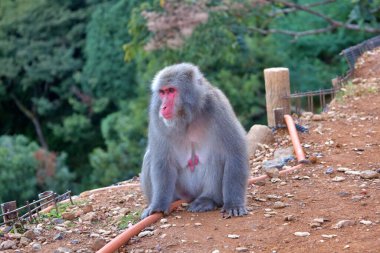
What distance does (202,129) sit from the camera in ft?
16.4

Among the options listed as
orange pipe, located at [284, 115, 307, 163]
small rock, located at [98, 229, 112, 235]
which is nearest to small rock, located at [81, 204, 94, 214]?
small rock, located at [98, 229, 112, 235]

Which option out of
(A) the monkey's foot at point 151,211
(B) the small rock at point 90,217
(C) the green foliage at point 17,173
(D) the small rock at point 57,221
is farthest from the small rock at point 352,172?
(C) the green foliage at point 17,173

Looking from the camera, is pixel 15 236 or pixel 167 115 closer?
pixel 167 115

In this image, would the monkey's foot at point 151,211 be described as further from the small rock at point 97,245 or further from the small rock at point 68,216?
the small rock at point 68,216

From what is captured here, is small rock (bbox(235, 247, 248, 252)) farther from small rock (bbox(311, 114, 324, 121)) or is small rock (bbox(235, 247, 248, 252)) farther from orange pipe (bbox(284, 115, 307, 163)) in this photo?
small rock (bbox(311, 114, 324, 121))

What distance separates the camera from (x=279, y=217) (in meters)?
4.74

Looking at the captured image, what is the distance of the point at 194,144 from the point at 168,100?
1.48 ft

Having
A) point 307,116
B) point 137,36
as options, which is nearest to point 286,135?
point 307,116

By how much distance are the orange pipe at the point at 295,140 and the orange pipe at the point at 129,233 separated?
1431 mm

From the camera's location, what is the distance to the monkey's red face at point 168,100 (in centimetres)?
476

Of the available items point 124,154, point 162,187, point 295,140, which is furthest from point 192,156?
point 124,154

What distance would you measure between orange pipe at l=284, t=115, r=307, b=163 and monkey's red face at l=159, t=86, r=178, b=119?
67.0 inches

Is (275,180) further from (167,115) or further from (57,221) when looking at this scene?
(57,221)

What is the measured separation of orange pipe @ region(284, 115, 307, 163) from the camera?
6113 mm
